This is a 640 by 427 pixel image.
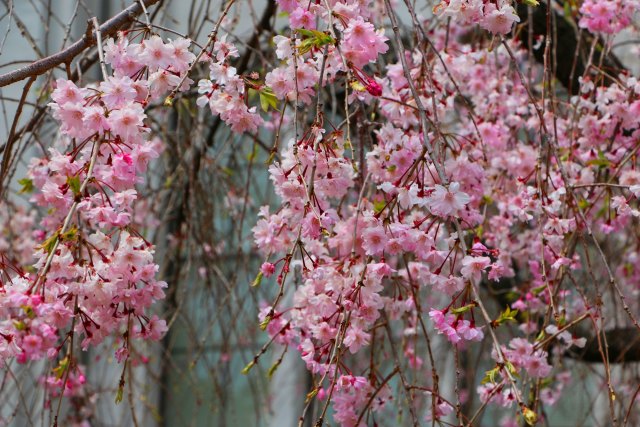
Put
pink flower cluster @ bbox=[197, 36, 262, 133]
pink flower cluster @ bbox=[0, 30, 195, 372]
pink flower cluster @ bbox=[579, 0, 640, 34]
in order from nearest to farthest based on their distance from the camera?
pink flower cluster @ bbox=[0, 30, 195, 372]
pink flower cluster @ bbox=[197, 36, 262, 133]
pink flower cluster @ bbox=[579, 0, 640, 34]

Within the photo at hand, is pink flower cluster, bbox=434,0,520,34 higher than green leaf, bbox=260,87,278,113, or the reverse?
pink flower cluster, bbox=434,0,520,34

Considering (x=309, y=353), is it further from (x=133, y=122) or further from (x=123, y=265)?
(x=133, y=122)

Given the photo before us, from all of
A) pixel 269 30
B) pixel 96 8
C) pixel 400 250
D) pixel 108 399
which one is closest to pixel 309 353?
pixel 400 250

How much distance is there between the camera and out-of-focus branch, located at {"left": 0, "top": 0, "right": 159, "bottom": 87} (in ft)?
5.29

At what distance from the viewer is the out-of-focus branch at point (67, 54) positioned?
161cm

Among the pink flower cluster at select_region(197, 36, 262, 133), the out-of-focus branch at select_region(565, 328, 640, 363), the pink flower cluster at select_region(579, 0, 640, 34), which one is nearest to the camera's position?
the pink flower cluster at select_region(197, 36, 262, 133)

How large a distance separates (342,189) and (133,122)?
372 millimetres

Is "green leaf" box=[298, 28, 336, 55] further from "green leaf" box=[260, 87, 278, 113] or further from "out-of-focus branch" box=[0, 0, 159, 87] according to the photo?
"out-of-focus branch" box=[0, 0, 159, 87]

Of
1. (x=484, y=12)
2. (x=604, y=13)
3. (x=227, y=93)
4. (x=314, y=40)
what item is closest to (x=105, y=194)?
(x=227, y=93)

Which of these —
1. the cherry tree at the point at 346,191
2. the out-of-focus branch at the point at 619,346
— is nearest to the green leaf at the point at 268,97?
the cherry tree at the point at 346,191

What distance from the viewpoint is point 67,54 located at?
5.41ft

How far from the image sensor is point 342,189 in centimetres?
164

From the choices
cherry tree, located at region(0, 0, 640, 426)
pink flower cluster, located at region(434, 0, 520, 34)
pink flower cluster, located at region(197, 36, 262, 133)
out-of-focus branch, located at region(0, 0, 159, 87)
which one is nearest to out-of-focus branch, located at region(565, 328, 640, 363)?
cherry tree, located at region(0, 0, 640, 426)

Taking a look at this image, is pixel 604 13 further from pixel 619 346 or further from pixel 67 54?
pixel 67 54
